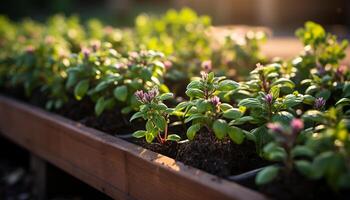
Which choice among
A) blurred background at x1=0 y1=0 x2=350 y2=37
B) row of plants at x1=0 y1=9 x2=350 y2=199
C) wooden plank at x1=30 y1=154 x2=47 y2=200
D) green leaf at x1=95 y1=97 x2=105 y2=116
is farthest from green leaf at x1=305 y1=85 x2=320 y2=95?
blurred background at x1=0 y1=0 x2=350 y2=37

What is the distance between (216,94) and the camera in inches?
87.0

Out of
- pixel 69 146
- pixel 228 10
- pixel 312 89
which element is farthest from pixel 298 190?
pixel 228 10

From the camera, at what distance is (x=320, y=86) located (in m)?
2.53

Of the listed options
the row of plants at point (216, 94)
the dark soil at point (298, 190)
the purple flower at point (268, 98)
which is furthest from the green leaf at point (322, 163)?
the purple flower at point (268, 98)

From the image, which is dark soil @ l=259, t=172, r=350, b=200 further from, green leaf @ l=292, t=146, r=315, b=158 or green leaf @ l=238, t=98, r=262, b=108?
green leaf @ l=238, t=98, r=262, b=108

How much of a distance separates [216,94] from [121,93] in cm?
59

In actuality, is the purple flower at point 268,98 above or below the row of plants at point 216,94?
above

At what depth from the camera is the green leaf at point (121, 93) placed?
2592 millimetres

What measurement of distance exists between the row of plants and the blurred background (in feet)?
25.9

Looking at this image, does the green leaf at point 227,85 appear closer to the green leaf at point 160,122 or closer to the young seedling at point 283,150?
the green leaf at point 160,122

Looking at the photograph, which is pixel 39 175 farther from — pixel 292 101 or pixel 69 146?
pixel 292 101

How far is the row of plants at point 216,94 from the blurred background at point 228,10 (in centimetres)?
788

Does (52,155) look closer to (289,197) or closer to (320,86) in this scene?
(320,86)

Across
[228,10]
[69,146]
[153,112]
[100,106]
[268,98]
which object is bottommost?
[228,10]
